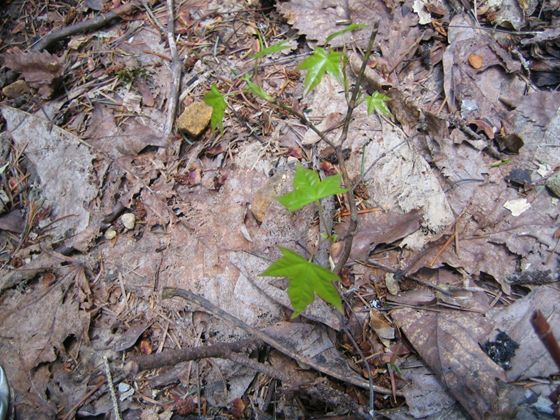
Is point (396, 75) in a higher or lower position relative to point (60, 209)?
higher

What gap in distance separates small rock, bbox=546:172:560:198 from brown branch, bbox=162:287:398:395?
4.50 feet

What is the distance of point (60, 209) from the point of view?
2607mm

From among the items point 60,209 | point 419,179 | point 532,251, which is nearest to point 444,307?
point 532,251

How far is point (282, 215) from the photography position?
7.33 feet

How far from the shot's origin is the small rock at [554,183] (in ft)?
6.95

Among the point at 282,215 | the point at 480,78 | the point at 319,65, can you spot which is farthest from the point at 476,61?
the point at 282,215

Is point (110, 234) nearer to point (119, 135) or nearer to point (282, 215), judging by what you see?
point (119, 135)

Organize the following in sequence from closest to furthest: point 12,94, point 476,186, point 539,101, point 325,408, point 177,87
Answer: point 325,408 < point 476,186 < point 539,101 < point 177,87 < point 12,94

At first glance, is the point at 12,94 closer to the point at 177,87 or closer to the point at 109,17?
the point at 109,17

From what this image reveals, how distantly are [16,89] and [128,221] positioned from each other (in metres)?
1.52

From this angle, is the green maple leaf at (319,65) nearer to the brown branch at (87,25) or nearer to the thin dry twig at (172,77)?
the thin dry twig at (172,77)

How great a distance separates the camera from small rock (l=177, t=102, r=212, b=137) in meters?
2.59

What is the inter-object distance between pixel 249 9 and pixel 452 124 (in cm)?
177

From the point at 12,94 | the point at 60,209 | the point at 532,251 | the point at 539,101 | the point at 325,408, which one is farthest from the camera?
the point at 12,94
